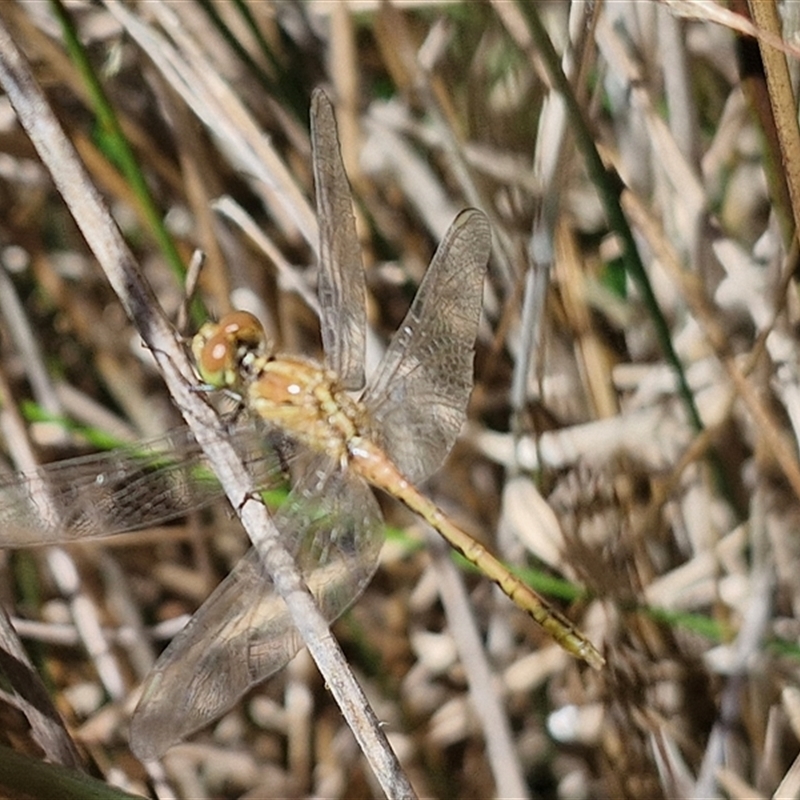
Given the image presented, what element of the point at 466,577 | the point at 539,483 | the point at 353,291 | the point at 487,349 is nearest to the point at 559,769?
the point at 466,577

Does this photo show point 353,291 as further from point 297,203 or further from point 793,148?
point 793,148

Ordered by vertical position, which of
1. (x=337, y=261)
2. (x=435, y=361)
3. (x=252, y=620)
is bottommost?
(x=252, y=620)

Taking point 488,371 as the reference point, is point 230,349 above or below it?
above

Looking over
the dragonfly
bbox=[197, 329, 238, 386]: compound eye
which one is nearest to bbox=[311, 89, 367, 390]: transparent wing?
the dragonfly

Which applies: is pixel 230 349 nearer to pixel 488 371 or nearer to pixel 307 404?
pixel 307 404

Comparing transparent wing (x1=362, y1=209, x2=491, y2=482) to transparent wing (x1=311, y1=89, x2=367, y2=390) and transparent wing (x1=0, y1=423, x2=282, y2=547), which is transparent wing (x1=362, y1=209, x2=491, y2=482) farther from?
transparent wing (x1=0, y1=423, x2=282, y2=547)

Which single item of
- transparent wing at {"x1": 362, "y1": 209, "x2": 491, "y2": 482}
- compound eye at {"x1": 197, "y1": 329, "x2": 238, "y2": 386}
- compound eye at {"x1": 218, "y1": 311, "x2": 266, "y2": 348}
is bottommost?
transparent wing at {"x1": 362, "y1": 209, "x2": 491, "y2": 482}

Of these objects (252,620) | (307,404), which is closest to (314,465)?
(307,404)
